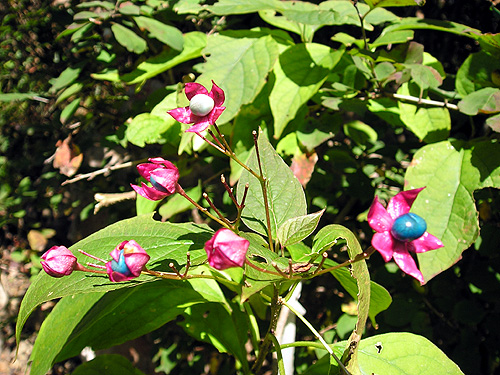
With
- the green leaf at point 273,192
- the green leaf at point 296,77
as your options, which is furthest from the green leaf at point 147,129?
the green leaf at point 273,192

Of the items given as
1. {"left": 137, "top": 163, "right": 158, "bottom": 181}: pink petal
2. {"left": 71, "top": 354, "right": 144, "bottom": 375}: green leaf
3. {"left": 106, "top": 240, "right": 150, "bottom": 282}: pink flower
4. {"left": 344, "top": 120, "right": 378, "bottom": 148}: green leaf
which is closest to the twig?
{"left": 344, "top": 120, "right": 378, "bottom": 148}: green leaf

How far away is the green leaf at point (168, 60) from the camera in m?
1.08

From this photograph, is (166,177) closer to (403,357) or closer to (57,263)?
(57,263)

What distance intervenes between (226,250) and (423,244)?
25 cm

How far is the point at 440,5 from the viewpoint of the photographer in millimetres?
1393

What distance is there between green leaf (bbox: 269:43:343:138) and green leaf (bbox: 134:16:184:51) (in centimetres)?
24

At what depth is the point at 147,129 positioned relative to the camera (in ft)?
3.57

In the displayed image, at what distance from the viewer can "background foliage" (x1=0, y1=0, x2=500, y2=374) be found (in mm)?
928

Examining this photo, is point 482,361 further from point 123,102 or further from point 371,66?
point 123,102

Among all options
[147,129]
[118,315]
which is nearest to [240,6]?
[147,129]

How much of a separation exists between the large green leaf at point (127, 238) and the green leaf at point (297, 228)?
12cm

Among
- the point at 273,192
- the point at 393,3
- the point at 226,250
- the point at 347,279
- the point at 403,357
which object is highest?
the point at 393,3

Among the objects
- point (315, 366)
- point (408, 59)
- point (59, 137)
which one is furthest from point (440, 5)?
point (59, 137)

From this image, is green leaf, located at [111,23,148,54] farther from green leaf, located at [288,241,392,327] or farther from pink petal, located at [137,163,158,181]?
green leaf, located at [288,241,392,327]
